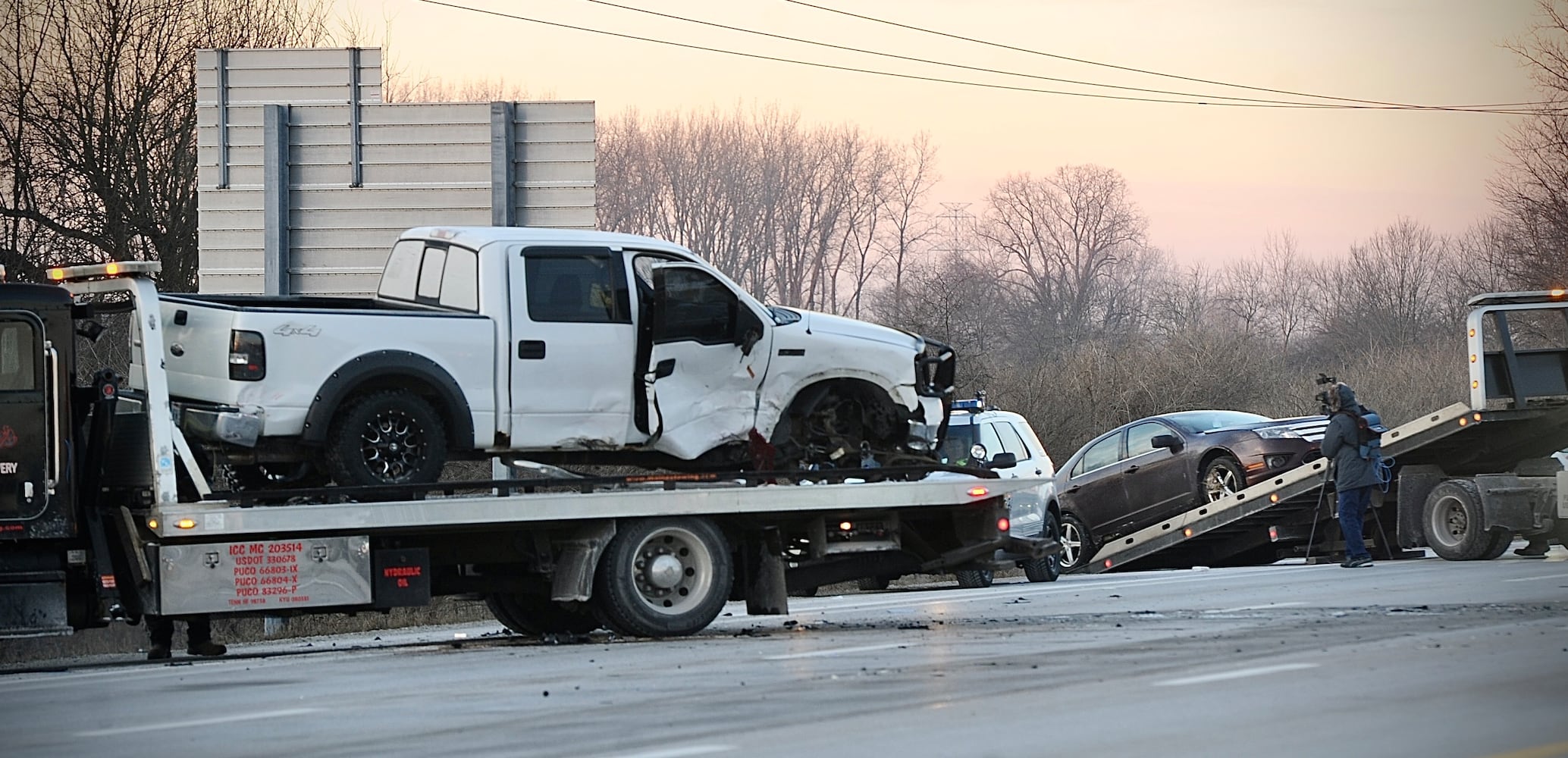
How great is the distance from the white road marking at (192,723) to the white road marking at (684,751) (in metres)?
2.40

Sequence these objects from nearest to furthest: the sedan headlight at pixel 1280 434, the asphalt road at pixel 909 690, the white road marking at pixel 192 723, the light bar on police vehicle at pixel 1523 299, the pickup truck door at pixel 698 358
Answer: the asphalt road at pixel 909 690, the white road marking at pixel 192 723, the pickup truck door at pixel 698 358, the light bar on police vehicle at pixel 1523 299, the sedan headlight at pixel 1280 434

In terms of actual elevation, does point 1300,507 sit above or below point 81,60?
below

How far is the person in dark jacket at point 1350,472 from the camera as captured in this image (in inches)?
752

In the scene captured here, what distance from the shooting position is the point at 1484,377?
18.8 meters

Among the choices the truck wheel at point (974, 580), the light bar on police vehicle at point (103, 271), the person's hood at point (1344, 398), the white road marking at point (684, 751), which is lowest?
the truck wheel at point (974, 580)

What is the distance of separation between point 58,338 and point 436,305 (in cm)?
233

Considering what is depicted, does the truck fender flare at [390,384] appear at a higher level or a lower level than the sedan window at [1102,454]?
higher

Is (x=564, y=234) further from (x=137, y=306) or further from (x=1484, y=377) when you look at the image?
(x=1484, y=377)

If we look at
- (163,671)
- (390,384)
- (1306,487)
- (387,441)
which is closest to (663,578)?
(387,441)

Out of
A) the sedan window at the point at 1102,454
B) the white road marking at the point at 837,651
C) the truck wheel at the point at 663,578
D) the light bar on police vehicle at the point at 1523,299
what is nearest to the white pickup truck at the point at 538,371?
the truck wheel at the point at 663,578

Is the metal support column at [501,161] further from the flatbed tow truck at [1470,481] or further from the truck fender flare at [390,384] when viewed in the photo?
the truck fender flare at [390,384]

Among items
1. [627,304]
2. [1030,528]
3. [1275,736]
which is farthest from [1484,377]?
[1275,736]

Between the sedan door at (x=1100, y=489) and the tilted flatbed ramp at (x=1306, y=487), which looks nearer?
the tilted flatbed ramp at (x=1306, y=487)

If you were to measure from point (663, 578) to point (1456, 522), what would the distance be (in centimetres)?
1018
